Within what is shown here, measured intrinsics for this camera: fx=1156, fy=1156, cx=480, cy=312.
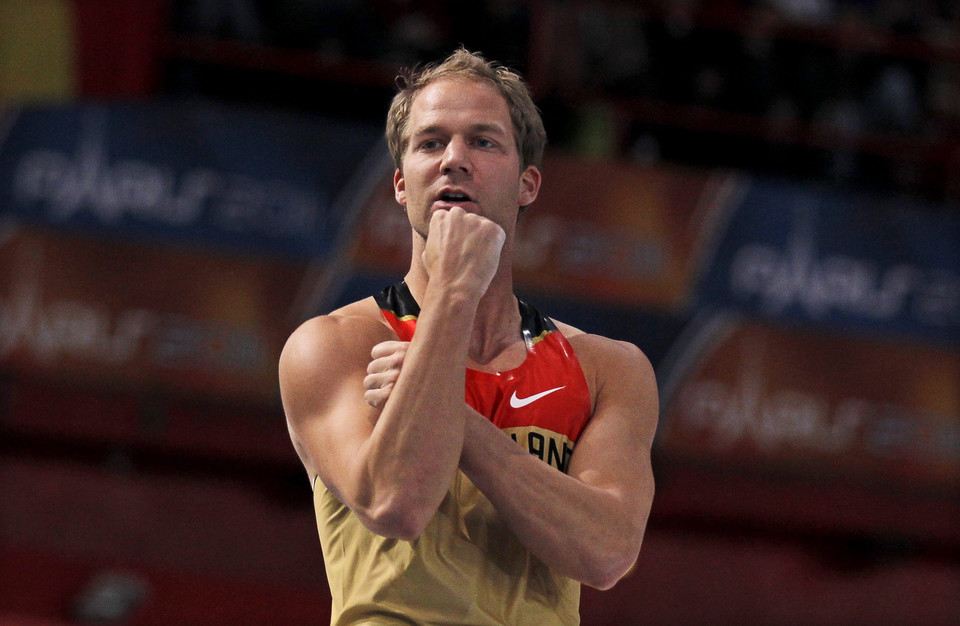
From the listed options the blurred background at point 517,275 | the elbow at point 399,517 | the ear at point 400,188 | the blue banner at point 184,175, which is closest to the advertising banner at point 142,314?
the blurred background at point 517,275

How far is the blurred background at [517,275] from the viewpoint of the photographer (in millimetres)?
8758

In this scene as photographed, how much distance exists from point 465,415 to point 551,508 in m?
0.29

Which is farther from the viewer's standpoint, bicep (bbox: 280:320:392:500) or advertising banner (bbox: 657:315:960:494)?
advertising banner (bbox: 657:315:960:494)

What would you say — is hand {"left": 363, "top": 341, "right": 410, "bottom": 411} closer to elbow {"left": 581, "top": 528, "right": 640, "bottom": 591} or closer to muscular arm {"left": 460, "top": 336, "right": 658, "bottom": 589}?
muscular arm {"left": 460, "top": 336, "right": 658, "bottom": 589}

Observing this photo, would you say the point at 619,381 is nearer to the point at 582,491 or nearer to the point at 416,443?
the point at 582,491

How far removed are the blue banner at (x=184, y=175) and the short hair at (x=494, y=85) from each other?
5.86m

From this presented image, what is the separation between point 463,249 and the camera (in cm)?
269

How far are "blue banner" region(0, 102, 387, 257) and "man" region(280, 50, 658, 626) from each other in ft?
19.3

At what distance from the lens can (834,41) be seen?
36.9ft

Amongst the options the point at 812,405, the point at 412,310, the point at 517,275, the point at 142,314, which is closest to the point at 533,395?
the point at 412,310

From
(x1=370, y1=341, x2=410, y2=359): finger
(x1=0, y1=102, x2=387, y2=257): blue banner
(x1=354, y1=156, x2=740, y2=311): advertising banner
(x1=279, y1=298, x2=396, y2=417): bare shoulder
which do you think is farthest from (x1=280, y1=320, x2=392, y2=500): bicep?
(x1=354, y1=156, x2=740, y2=311): advertising banner

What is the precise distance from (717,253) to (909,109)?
344 cm

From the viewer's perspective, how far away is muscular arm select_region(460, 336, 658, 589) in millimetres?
2576

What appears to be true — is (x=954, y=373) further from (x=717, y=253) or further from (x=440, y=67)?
(x=440, y=67)
